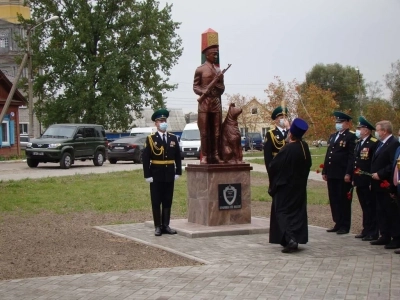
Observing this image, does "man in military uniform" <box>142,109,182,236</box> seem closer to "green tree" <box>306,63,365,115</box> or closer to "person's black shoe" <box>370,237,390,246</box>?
"person's black shoe" <box>370,237,390,246</box>

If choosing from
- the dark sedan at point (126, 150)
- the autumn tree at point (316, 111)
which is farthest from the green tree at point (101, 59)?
the dark sedan at point (126, 150)

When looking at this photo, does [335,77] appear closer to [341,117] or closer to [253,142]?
[253,142]

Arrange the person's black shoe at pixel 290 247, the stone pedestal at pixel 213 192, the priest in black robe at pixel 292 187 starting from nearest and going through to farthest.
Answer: the person's black shoe at pixel 290 247, the priest in black robe at pixel 292 187, the stone pedestal at pixel 213 192

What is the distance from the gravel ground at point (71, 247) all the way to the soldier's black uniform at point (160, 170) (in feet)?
2.74

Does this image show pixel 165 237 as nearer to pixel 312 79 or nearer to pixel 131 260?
pixel 131 260

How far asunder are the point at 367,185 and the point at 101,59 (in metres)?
42.5

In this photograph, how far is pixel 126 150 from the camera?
36.2 metres

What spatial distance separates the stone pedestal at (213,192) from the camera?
40.9 feet

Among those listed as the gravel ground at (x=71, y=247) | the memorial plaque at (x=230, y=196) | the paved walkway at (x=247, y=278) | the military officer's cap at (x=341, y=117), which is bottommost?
the paved walkway at (x=247, y=278)

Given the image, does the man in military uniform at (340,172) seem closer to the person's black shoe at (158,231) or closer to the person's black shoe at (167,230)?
the person's black shoe at (167,230)

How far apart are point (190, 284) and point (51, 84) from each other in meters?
48.3

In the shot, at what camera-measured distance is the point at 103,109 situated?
50.8 meters

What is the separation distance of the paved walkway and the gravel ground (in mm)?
410

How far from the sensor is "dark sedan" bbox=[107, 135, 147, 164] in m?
36.1
